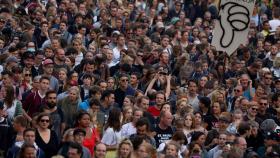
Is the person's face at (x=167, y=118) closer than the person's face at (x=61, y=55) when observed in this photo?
Yes

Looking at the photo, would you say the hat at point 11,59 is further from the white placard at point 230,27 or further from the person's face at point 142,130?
the person's face at point 142,130

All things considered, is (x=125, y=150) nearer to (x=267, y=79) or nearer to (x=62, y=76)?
(x=62, y=76)

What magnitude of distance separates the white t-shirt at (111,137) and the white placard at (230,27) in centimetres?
600

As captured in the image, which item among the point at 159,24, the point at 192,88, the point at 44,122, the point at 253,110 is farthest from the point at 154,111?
the point at 159,24

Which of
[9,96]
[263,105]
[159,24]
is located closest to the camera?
[9,96]

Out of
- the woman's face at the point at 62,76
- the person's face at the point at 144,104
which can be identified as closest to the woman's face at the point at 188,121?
the person's face at the point at 144,104

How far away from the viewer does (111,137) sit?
17.4 m

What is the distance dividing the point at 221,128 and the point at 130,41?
6.31m

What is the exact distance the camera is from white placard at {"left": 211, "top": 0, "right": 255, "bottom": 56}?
2312 cm

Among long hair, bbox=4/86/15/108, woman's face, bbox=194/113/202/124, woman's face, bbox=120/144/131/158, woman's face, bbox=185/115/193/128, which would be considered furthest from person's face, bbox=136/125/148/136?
long hair, bbox=4/86/15/108

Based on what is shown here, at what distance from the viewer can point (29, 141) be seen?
1572cm

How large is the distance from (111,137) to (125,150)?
1641mm

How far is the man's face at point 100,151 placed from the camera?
1598cm

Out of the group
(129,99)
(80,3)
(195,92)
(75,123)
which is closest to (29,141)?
(75,123)
